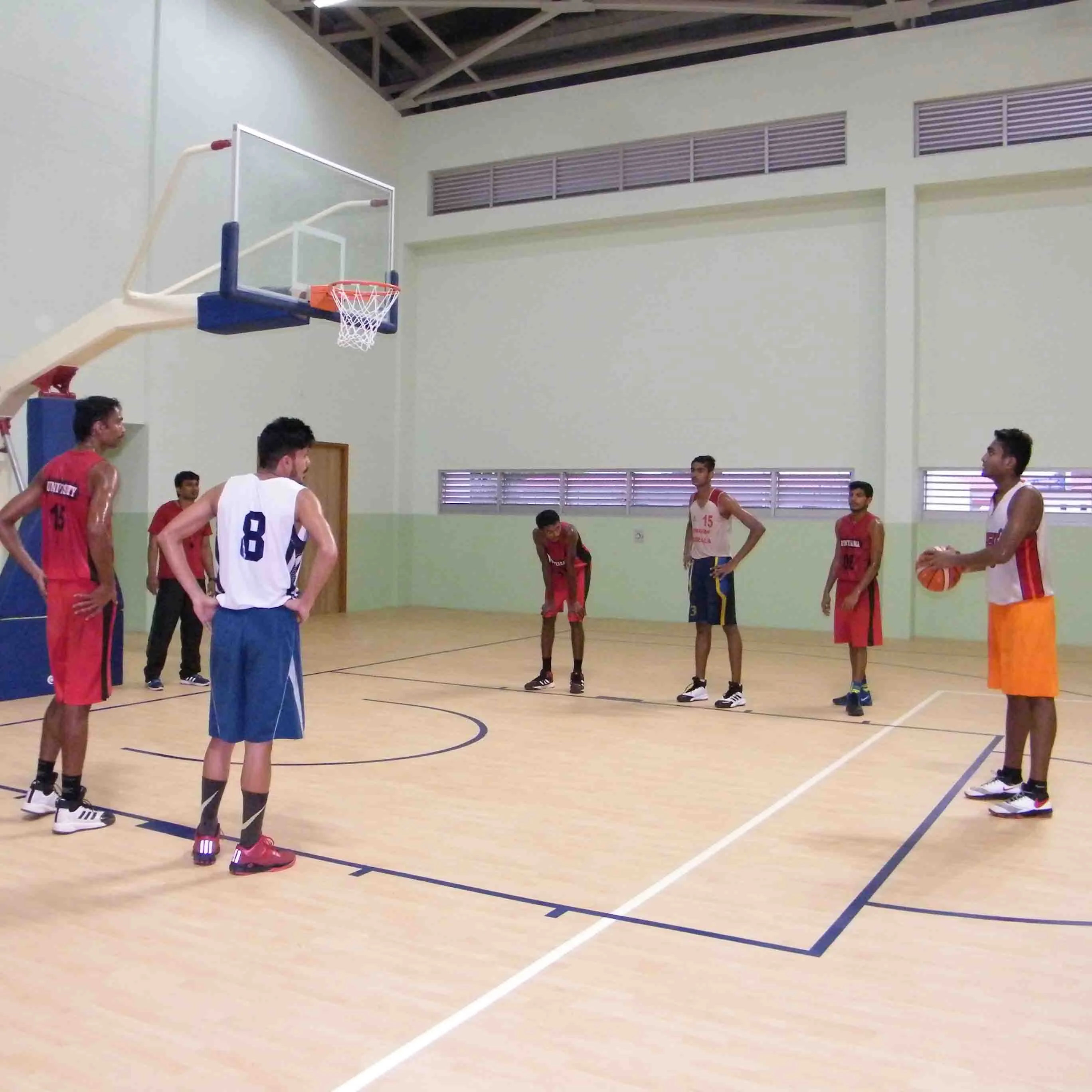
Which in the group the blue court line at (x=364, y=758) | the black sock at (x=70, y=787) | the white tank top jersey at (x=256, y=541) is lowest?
the blue court line at (x=364, y=758)

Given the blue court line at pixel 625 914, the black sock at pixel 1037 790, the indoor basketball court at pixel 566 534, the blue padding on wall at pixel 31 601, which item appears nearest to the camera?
the indoor basketball court at pixel 566 534

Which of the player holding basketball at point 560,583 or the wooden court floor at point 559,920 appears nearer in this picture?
the wooden court floor at point 559,920

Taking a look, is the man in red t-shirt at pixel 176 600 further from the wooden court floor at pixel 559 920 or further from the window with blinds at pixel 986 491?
the window with blinds at pixel 986 491

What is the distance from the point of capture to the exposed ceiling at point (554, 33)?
1200 centimetres

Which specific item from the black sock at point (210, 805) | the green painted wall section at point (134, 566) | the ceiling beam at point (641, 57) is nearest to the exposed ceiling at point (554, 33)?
the ceiling beam at point (641, 57)

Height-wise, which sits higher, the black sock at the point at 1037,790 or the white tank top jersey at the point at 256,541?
the white tank top jersey at the point at 256,541

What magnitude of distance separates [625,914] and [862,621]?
14.3 ft

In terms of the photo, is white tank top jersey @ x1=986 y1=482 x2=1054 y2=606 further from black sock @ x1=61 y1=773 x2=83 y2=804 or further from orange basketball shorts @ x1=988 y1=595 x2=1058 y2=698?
black sock @ x1=61 y1=773 x2=83 y2=804

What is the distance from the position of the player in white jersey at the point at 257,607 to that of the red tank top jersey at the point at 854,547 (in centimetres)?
460

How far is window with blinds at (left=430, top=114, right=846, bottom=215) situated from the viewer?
12562mm

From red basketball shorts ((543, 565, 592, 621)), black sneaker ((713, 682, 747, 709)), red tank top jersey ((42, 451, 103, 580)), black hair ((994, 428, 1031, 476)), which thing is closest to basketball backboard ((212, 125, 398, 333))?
red basketball shorts ((543, 565, 592, 621))

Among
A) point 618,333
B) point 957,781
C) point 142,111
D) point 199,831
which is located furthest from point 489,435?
point 199,831

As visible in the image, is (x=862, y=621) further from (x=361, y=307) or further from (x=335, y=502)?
(x=335, y=502)

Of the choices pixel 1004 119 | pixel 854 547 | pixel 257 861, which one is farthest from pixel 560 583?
pixel 1004 119
